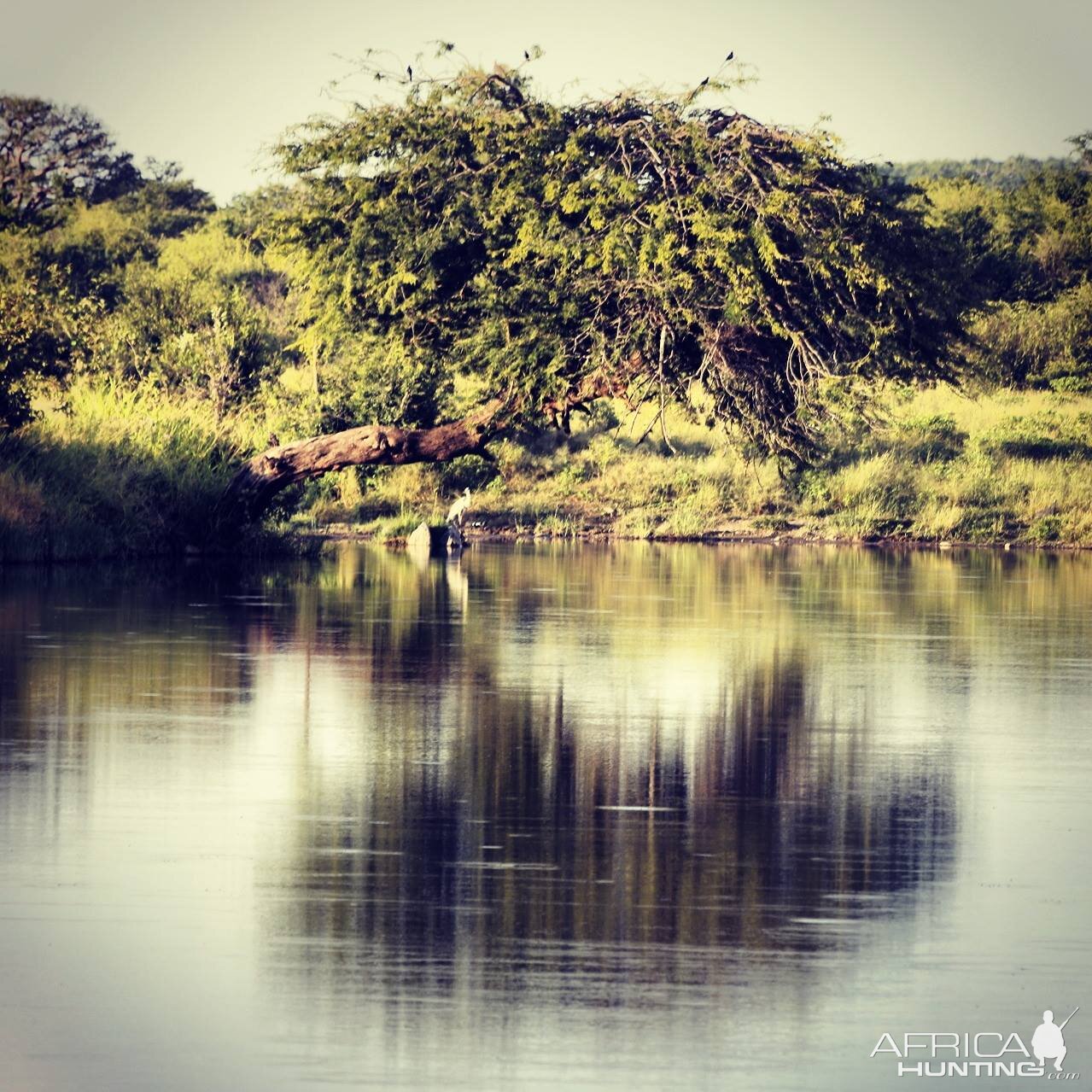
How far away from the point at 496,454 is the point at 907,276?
16.9 metres

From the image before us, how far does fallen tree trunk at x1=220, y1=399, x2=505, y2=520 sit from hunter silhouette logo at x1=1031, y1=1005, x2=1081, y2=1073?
76.1 feet

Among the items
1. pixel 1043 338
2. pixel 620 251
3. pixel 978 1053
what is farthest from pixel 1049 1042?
pixel 1043 338

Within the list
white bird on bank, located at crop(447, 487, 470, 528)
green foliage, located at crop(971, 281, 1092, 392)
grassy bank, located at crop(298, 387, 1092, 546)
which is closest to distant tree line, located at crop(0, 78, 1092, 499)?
white bird on bank, located at crop(447, 487, 470, 528)

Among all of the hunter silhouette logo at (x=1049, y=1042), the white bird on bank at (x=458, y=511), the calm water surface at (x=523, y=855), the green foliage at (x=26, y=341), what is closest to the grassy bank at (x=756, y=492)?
the white bird on bank at (x=458, y=511)

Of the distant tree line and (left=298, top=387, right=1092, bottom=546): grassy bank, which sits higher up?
the distant tree line

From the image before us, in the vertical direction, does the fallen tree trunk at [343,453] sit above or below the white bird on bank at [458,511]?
above

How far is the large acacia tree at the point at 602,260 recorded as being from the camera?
2672 centimetres

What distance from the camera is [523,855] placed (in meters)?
9.48

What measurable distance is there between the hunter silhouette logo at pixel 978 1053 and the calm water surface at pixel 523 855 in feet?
0.30

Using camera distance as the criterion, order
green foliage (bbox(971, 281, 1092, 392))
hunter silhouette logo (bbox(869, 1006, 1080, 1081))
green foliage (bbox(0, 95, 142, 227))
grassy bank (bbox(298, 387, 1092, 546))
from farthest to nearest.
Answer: green foliage (bbox(0, 95, 142, 227)), green foliage (bbox(971, 281, 1092, 392)), grassy bank (bbox(298, 387, 1092, 546)), hunter silhouette logo (bbox(869, 1006, 1080, 1081))

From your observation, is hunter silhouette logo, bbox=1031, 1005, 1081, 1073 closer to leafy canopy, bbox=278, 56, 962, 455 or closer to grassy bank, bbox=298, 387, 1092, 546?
leafy canopy, bbox=278, 56, 962, 455

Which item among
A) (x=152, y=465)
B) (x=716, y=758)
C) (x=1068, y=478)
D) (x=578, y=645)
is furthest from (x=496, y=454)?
(x=716, y=758)

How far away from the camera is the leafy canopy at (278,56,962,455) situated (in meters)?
26.7

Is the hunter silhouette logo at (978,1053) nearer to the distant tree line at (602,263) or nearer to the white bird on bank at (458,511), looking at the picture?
the distant tree line at (602,263)
